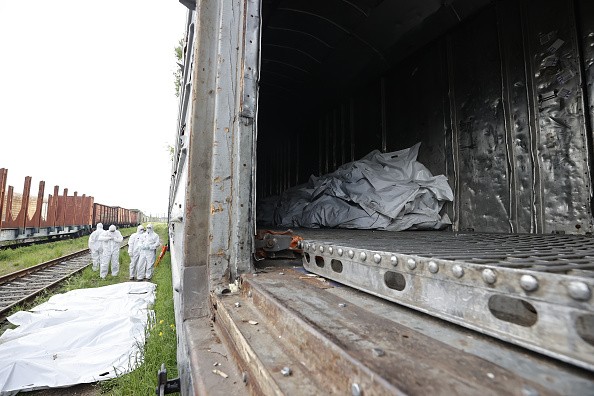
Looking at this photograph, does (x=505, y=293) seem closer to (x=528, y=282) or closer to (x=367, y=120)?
(x=528, y=282)

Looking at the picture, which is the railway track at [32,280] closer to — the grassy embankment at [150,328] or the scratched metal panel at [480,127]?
the grassy embankment at [150,328]

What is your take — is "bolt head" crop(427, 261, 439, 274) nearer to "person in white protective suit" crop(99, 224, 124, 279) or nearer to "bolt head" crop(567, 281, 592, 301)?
"bolt head" crop(567, 281, 592, 301)

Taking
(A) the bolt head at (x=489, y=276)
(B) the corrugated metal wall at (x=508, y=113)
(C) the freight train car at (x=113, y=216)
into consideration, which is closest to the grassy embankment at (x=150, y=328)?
(A) the bolt head at (x=489, y=276)

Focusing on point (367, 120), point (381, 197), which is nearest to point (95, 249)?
point (367, 120)

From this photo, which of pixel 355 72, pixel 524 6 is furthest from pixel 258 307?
pixel 355 72

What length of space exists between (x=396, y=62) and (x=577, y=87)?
2.34 m

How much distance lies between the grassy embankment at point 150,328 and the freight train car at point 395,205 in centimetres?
144

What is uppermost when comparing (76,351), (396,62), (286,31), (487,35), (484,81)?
(286,31)

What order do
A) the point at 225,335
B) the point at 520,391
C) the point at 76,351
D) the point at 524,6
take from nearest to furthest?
the point at 520,391, the point at 225,335, the point at 524,6, the point at 76,351

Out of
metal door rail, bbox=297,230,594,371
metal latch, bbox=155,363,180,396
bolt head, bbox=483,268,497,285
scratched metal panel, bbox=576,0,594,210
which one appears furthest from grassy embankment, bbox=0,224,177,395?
scratched metal panel, bbox=576,0,594,210

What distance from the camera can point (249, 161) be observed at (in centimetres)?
173

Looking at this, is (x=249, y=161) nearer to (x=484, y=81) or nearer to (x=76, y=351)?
(x=484, y=81)

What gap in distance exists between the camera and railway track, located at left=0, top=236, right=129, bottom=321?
5.85 m

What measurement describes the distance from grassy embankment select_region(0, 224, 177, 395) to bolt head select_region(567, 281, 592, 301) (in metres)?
3.86
